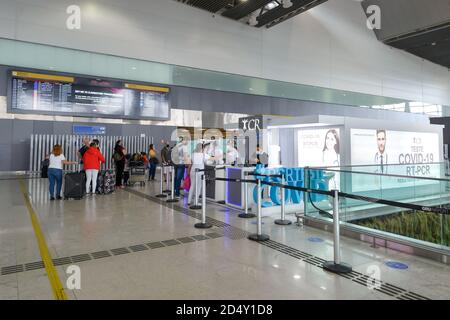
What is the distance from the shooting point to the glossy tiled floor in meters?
2.44

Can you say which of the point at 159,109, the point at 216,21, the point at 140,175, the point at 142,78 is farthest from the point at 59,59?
the point at 216,21

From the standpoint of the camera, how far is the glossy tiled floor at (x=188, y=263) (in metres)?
2.44

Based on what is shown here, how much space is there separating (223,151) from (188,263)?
24.0ft

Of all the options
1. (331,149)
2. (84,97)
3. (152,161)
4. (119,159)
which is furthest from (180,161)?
(84,97)

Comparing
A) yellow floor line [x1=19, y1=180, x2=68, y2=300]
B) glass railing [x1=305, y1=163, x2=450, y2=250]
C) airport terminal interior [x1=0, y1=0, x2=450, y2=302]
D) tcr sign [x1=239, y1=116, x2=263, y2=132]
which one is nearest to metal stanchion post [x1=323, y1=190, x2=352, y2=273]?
airport terminal interior [x1=0, y1=0, x2=450, y2=302]

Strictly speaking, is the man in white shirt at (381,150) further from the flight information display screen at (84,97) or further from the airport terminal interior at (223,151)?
the flight information display screen at (84,97)

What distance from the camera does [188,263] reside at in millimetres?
3070

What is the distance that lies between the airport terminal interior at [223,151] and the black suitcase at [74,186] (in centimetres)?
3

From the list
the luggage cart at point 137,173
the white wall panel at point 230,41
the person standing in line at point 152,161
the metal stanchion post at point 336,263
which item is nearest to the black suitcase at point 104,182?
the luggage cart at point 137,173

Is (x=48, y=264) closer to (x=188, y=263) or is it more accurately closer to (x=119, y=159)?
(x=188, y=263)

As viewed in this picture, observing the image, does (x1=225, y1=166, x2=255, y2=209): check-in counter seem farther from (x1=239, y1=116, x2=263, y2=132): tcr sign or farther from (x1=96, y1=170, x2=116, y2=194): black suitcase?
(x1=96, y1=170, x2=116, y2=194): black suitcase

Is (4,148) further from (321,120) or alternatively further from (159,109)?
(321,120)
